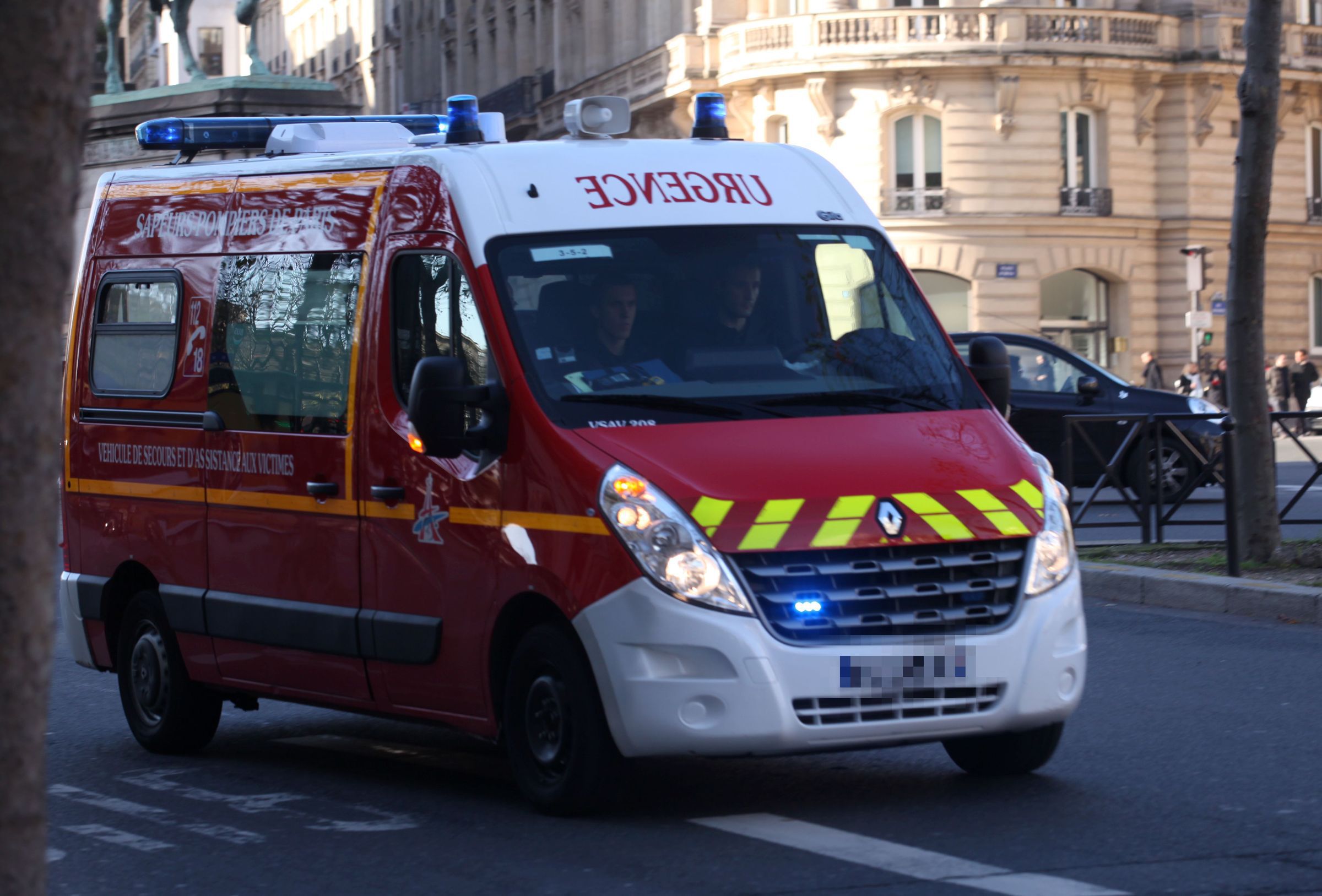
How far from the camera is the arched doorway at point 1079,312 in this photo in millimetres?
43531

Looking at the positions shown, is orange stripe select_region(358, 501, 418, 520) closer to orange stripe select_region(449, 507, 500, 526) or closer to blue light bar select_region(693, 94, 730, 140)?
orange stripe select_region(449, 507, 500, 526)

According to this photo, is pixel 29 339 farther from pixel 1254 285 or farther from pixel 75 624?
pixel 1254 285

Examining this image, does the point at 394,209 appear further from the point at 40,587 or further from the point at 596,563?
the point at 40,587

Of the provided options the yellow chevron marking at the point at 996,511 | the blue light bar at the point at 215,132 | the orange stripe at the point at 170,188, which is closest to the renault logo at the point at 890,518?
the yellow chevron marking at the point at 996,511

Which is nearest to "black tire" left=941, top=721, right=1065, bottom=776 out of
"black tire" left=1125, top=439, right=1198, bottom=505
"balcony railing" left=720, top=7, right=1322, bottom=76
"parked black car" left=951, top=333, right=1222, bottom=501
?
"black tire" left=1125, top=439, right=1198, bottom=505

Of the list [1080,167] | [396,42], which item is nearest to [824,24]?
[1080,167]

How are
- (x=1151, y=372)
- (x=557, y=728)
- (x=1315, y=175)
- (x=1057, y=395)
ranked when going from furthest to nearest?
(x=1315, y=175)
(x=1151, y=372)
(x=1057, y=395)
(x=557, y=728)

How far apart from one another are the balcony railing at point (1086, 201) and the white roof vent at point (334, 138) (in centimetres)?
3536

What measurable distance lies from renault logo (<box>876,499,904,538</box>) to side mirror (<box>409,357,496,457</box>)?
1209 millimetres

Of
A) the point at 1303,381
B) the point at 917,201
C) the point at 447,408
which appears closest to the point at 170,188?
the point at 447,408

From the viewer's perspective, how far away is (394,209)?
23.2 feet

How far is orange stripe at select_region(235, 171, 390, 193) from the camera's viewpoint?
7.26m

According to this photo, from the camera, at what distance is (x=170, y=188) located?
27.4 ft

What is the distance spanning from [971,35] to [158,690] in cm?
3540
